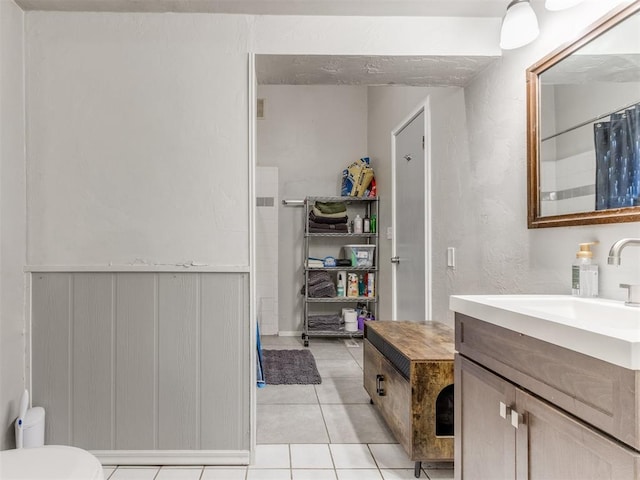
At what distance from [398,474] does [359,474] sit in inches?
6.9

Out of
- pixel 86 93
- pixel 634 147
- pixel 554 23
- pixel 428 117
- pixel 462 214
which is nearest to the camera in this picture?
pixel 634 147

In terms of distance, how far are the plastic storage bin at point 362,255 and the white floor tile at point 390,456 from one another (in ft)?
7.75

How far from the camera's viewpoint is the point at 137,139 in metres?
1.91

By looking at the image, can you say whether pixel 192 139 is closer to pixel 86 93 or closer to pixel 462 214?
pixel 86 93

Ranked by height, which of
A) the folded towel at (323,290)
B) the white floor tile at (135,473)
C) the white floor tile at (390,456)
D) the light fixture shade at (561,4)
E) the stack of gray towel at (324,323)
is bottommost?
the white floor tile at (390,456)

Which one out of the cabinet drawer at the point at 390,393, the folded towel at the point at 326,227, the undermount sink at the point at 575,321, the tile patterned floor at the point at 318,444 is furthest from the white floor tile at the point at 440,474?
the folded towel at the point at 326,227

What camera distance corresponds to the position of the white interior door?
9.64 feet

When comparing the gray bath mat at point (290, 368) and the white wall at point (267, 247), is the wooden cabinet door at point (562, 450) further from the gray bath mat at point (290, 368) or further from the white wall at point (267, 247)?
the white wall at point (267, 247)

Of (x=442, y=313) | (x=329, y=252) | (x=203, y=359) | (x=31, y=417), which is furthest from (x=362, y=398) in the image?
(x=329, y=252)

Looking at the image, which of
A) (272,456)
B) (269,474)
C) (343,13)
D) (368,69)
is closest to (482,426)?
(269,474)

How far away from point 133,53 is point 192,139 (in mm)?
479

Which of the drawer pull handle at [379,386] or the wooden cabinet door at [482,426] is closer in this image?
the wooden cabinet door at [482,426]

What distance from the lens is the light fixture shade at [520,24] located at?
60.9 inches

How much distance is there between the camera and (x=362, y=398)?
9.04 ft
